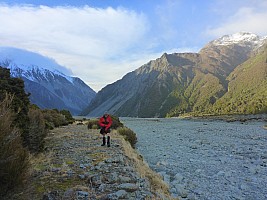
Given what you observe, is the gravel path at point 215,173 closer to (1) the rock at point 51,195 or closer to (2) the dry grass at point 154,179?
(2) the dry grass at point 154,179

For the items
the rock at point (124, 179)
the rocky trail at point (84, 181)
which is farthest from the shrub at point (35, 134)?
the rock at point (124, 179)

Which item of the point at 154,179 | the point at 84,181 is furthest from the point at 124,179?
the point at 154,179

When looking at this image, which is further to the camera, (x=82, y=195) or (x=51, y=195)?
(x=82, y=195)

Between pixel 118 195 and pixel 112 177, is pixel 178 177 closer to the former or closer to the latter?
pixel 112 177

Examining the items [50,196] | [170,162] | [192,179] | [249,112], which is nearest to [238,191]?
[192,179]

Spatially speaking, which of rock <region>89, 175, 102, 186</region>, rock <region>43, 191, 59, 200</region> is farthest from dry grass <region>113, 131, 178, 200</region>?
rock <region>43, 191, 59, 200</region>

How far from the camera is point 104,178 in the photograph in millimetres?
8539

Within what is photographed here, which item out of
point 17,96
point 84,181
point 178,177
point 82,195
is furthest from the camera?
point 17,96

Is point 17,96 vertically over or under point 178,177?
over

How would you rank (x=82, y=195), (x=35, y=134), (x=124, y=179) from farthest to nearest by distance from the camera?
(x=35, y=134) → (x=124, y=179) → (x=82, y=195)

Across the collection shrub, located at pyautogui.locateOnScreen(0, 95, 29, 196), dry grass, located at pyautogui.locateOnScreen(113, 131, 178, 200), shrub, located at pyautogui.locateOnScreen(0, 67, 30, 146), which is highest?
shrub, located at pyautogui.locateOnScreen(0, 67, 30, 146)

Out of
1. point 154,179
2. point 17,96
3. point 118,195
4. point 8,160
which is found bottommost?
point 154,179

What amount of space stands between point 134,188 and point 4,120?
3.88 meters

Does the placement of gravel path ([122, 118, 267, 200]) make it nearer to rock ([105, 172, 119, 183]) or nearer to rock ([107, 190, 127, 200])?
rock ([105, 172, 119, 183])
